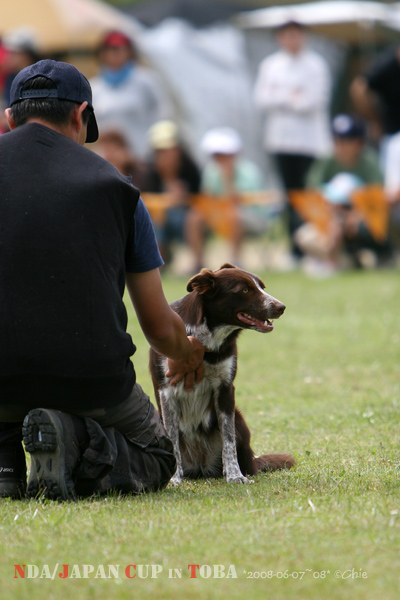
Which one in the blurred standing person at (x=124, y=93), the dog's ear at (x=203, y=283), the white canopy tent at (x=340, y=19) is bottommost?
the dog's ear at (x=203, y=283)

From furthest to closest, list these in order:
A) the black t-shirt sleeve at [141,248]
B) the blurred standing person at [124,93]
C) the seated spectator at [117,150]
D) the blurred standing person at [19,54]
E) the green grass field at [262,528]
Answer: the blurred standing person at [124,93], the blurred standing person at [19,54], the seated spectator at [117,150], the black t-shirt sleeve at [141,248], the green grass field at [262,528]

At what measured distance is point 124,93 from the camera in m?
13.9

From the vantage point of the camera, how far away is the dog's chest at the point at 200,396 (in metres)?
4.25

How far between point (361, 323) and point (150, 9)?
1102cm

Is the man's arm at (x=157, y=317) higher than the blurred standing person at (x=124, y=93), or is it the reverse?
the blurred standing person at (x=124, y=93)

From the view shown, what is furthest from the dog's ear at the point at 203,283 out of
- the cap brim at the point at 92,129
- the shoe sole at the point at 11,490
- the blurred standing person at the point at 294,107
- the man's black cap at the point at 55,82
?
the blurred standing person at the point at 294,107

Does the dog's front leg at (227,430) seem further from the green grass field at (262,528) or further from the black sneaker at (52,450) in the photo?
the black sneaker at (52,450)

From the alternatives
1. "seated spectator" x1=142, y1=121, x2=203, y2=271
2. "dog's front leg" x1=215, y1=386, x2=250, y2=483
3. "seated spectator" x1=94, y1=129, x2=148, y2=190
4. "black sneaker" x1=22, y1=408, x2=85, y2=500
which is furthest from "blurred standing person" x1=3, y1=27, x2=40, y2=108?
"black sneaker" x1=22, y1=408, x2=85, y2=500

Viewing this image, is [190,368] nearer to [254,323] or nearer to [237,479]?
[254,323]

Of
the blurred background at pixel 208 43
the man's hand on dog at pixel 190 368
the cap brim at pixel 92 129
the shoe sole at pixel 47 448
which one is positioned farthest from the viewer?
the blurred background at pixel 208 43

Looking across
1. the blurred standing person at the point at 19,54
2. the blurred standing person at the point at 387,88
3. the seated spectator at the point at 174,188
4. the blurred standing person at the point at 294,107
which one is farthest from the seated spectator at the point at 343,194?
the blurred standing person at the point at 19,54

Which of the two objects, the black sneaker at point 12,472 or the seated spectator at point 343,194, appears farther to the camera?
the seated spectator at point 343,194

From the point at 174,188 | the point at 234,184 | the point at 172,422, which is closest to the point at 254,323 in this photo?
the point at 172,422

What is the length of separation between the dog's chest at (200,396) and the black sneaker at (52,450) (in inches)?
31.1
